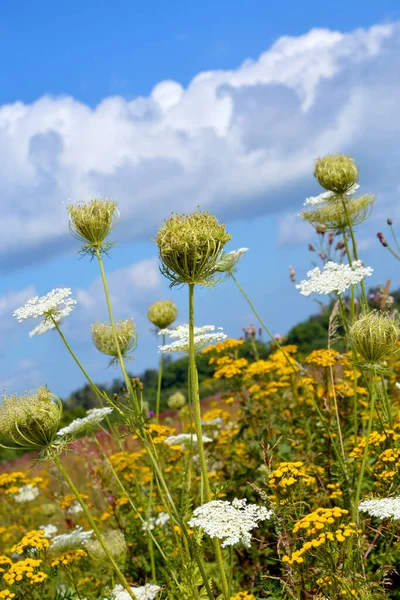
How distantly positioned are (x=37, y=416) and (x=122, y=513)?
3834mm

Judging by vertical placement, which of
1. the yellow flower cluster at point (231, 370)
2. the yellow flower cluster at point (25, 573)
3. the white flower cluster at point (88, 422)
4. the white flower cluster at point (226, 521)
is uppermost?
the white flower cluster at point (88, 422)

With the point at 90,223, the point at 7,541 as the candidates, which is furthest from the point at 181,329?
the point at 7,541

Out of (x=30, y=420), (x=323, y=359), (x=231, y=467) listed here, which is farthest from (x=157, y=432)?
(x=30, y=420)

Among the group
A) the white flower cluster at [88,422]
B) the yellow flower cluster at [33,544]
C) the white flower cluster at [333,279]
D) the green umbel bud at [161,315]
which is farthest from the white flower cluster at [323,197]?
the yellow flower cluster at [33,544]

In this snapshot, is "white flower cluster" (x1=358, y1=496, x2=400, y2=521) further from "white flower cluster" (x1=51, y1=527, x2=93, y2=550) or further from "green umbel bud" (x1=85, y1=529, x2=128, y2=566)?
"white flower cluster" (x1=51, y1=527, x2=93, y2=550)

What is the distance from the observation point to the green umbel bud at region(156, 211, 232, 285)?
3.76 metres

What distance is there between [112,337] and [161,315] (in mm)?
1539

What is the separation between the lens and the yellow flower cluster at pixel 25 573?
464 cm

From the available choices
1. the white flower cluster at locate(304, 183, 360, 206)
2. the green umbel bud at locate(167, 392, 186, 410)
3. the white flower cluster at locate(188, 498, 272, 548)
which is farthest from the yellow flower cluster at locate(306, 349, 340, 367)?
the white flower cluster at locate(188, 498, 272, 548)

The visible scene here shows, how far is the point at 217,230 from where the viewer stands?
386 centimetres

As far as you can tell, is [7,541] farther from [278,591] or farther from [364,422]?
[278,591]

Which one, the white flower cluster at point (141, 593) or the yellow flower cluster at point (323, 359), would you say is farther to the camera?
the yellow flower cluster at point (323, 359)

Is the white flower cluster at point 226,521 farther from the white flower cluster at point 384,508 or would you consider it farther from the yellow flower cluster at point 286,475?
the white flower cluster at point 384,508

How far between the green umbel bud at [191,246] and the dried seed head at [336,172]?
2.88 meters
